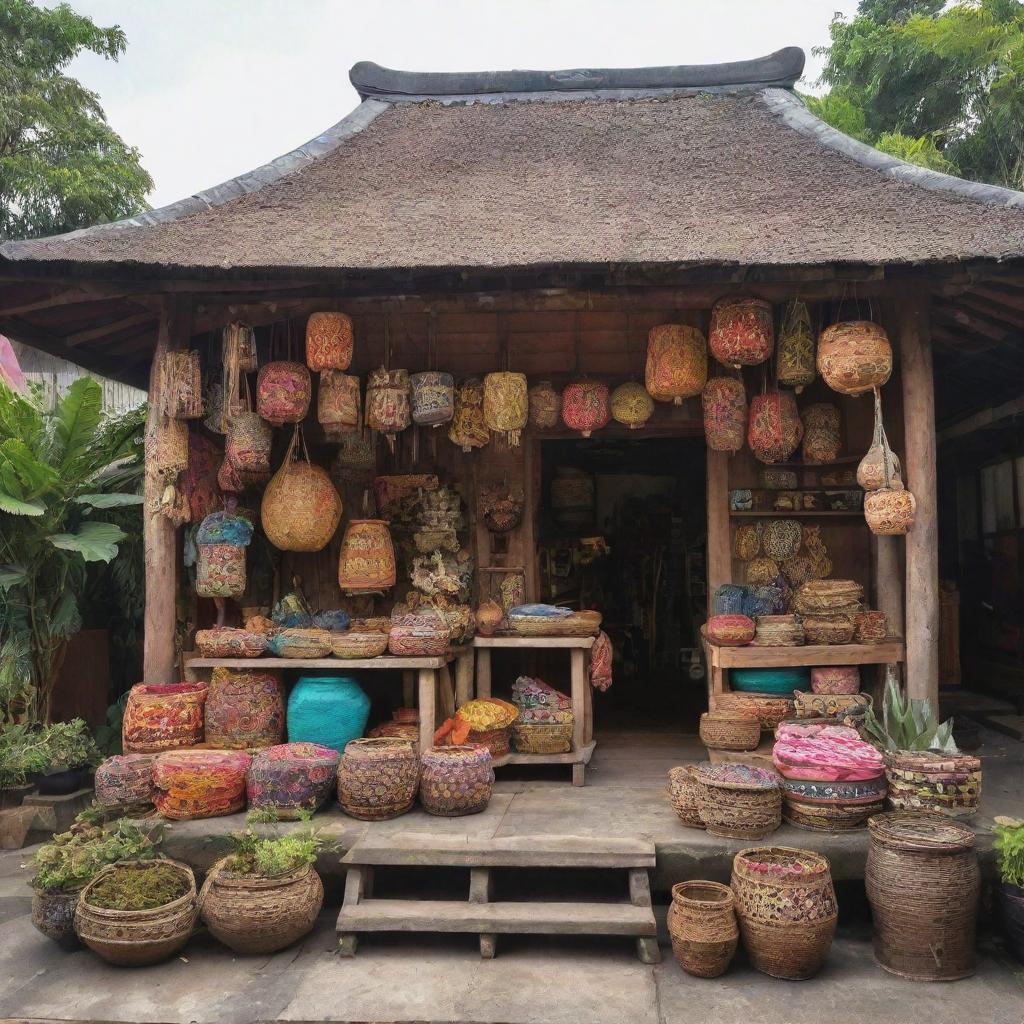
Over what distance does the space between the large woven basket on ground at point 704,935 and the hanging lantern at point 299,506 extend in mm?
3159

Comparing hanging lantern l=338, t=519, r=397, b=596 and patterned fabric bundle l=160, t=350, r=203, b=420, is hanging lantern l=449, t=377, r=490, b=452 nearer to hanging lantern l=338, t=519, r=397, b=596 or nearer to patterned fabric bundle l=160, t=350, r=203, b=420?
hanging lantern l=338, t=519, r=397, b=596

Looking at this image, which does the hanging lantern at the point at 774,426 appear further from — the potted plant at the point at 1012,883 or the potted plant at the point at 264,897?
the potted plant at the point at 264,897

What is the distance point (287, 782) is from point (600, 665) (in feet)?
6.65

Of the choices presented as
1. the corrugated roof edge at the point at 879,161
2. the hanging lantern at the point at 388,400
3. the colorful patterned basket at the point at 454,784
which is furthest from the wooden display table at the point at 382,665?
the corrugated roof edge at the point at 879,161

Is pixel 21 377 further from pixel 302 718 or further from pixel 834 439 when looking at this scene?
pixel 834 439

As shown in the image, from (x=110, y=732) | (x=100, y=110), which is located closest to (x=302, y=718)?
(x=110, y=732)

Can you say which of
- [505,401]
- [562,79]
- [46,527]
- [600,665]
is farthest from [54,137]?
[600,665]

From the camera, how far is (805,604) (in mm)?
5121

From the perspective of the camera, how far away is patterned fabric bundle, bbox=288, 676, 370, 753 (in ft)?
15.7

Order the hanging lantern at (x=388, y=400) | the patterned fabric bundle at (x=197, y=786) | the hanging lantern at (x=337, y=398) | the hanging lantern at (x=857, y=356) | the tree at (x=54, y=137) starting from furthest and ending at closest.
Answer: the tree at (x=54, y=137), the hanging lantern at (x=388, y=400), the hanging lantern at (x=337, y=398), the hanging lantern at (x=857, y=356), the patterned fabric bundle at (x=197, y=786)

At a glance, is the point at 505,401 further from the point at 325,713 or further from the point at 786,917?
the point at 786,917

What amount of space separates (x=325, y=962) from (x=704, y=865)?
1.66m

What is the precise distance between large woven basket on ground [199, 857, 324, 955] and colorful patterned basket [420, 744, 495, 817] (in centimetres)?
80

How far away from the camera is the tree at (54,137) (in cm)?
1447
